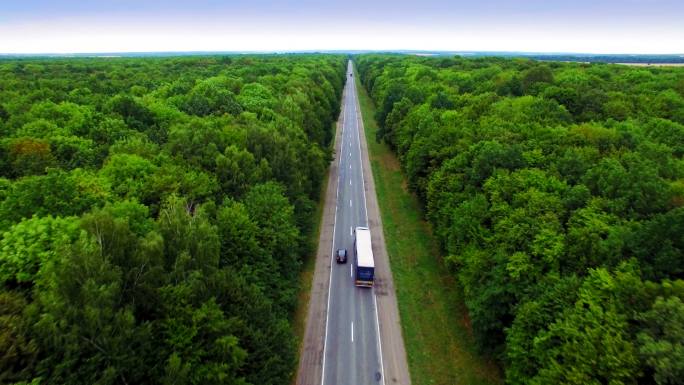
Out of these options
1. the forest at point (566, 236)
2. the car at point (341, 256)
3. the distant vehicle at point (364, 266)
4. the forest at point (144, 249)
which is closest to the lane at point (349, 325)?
the car at point (341, 256)

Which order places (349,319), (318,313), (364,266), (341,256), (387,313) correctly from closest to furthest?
(349,319), (318,313), (387,313), (364,266), (341,256)

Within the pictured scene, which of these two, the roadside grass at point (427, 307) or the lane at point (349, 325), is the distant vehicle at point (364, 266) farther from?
the roadside grass at point (427, 307)

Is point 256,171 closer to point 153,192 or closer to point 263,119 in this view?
point 153,192

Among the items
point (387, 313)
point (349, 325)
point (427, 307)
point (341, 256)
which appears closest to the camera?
point (349, 325)

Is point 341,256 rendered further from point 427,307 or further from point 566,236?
point 566,236

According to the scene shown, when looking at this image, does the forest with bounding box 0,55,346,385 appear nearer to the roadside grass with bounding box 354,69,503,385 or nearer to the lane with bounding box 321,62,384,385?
the lane with bounding box 321,62,384,385

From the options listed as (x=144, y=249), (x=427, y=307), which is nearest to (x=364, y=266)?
(x=427, y=307)
